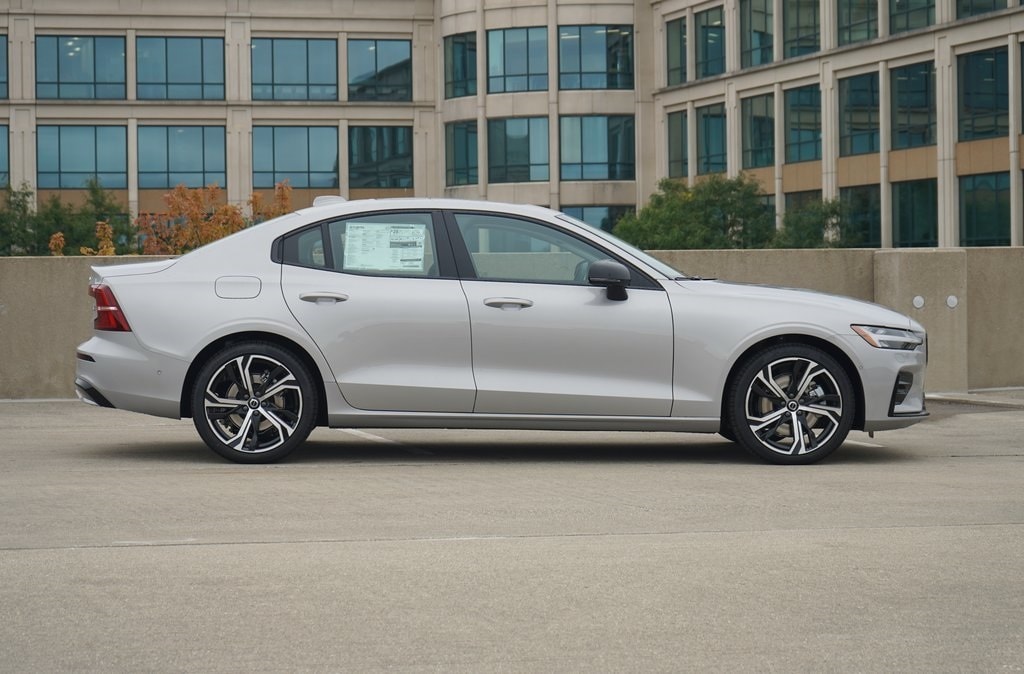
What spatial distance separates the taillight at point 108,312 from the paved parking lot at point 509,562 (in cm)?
83

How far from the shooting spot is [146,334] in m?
9.32

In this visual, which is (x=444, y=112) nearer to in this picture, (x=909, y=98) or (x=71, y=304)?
(x=909, y=98)

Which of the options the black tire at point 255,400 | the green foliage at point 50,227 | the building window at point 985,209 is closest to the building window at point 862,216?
the building window at point 985,209

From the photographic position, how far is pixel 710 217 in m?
50.0

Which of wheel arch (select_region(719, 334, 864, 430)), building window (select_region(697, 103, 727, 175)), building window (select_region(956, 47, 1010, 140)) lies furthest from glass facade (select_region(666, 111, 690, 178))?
wheel arch (select_region(719, 334, 864, 430))

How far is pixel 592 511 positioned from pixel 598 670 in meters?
2.97

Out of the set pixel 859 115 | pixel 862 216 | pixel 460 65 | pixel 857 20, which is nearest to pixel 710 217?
pixel 862 216

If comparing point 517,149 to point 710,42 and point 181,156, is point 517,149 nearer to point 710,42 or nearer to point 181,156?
point 710,42

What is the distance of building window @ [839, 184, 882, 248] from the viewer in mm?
50969

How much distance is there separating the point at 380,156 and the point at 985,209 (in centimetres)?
2828

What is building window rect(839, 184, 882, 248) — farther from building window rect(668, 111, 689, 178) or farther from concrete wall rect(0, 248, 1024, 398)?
concrete wall rect(0, 248, 1024, 398)

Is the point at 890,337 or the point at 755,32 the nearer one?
the point at 890,337

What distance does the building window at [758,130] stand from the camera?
5575 cm

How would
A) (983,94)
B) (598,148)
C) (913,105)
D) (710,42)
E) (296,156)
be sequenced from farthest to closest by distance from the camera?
(296,156)
(598,148)
(710,42)
(913,105)
(983,94)
